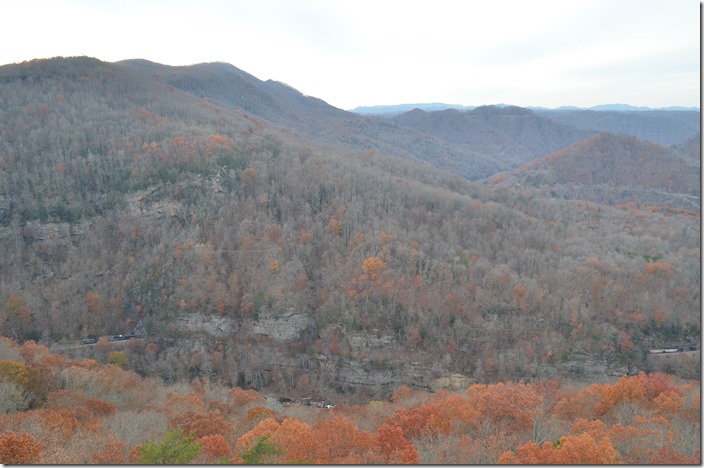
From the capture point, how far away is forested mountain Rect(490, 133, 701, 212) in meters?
133

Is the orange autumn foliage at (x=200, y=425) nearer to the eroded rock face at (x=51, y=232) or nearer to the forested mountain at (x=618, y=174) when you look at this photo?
the eroded rock face at (x=51, y=232)

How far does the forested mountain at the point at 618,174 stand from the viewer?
436 feet

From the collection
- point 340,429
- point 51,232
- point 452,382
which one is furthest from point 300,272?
point 340,429

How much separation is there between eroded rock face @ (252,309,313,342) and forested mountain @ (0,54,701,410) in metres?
0.19

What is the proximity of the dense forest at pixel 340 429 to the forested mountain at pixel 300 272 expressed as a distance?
20138 millimetres

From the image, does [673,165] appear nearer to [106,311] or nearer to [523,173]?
[523,173]

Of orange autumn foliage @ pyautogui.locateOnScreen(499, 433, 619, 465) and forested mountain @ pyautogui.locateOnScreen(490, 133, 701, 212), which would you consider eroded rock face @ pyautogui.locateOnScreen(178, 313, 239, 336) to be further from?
forested mountain @ pyautogui.locateOnScreen(490, 133, 701, 212)

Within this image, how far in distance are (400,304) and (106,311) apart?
40.6m

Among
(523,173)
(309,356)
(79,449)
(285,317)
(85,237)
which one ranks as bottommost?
(309,356)

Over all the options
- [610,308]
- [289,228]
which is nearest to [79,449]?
[289,228]

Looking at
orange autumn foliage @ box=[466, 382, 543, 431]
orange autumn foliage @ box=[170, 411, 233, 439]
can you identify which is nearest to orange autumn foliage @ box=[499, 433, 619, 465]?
orange autumn foliage @ box=[466, 382, 543, 431]

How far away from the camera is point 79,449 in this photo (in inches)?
768

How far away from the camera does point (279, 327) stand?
58.8 m

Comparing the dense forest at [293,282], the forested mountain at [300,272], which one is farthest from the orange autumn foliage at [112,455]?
the forested mountain at [300,272]
